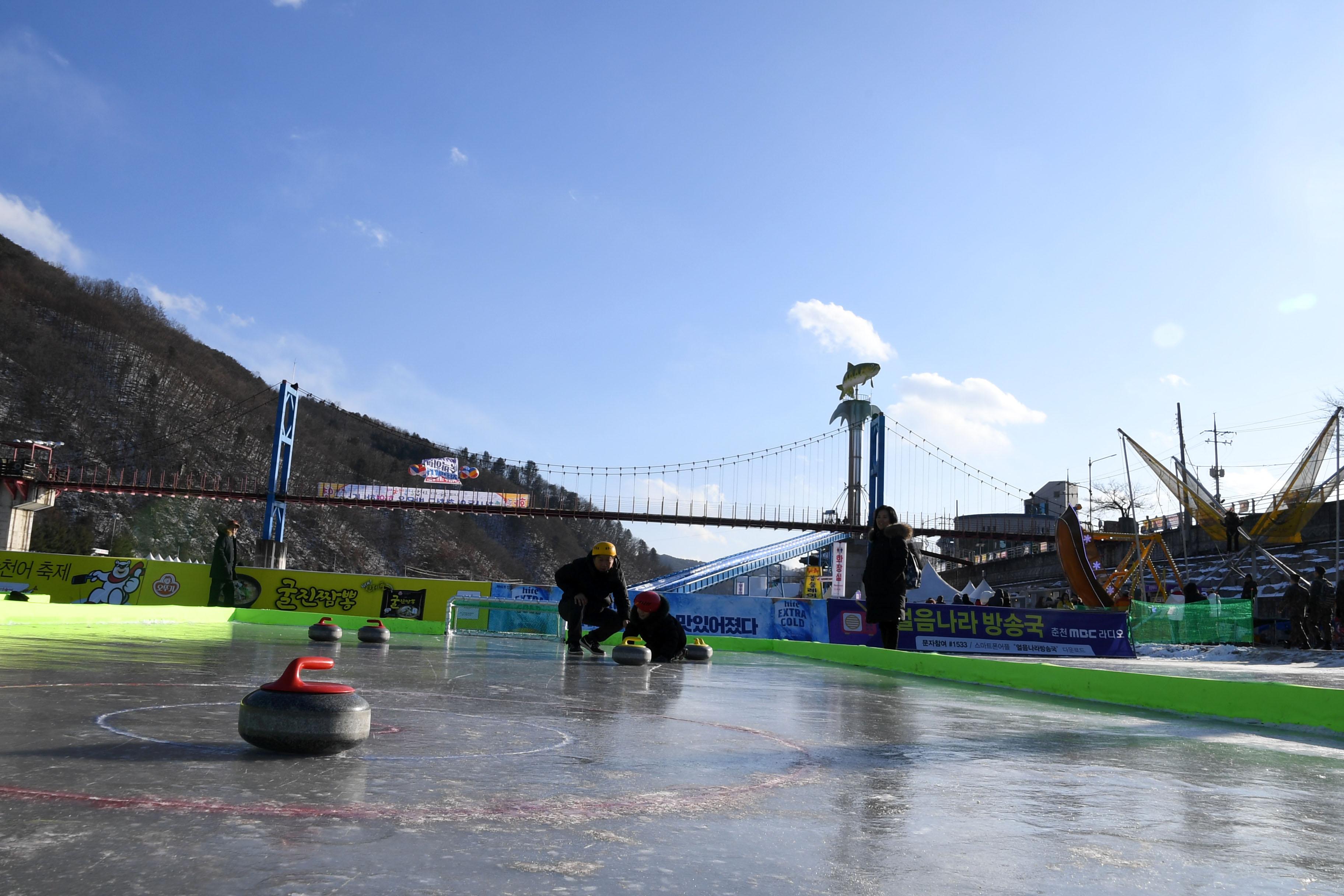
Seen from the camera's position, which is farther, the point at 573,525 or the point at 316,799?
the point at 573,525

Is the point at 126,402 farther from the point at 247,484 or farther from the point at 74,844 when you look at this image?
the point at 74,844

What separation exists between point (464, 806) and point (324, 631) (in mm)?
8539

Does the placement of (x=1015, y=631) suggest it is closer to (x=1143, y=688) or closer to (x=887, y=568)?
(x=887, y=568)

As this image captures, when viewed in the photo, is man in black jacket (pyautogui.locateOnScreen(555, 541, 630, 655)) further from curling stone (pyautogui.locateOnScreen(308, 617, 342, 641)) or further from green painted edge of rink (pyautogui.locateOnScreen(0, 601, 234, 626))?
green painted edge of rink (pyautogui.locateOnScreen(0, 601, 234, 626))

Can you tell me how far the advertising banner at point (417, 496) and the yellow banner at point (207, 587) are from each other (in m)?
29.6

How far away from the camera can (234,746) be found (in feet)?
10.1

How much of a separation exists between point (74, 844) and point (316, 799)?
0.61m

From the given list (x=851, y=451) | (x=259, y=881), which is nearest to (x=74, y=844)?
(x=259, y=881)

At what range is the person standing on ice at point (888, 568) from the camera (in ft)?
31.6

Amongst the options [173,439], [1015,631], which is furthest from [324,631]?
[173,439]

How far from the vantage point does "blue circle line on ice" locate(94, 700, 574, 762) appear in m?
3.02

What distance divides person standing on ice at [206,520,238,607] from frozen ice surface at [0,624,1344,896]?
437 inches

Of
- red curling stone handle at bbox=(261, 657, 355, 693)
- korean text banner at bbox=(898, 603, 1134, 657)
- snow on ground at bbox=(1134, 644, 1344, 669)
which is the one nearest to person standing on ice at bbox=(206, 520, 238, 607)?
korean text banner at bbox=(898, 603, 1134, 657)

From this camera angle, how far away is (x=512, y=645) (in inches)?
477
